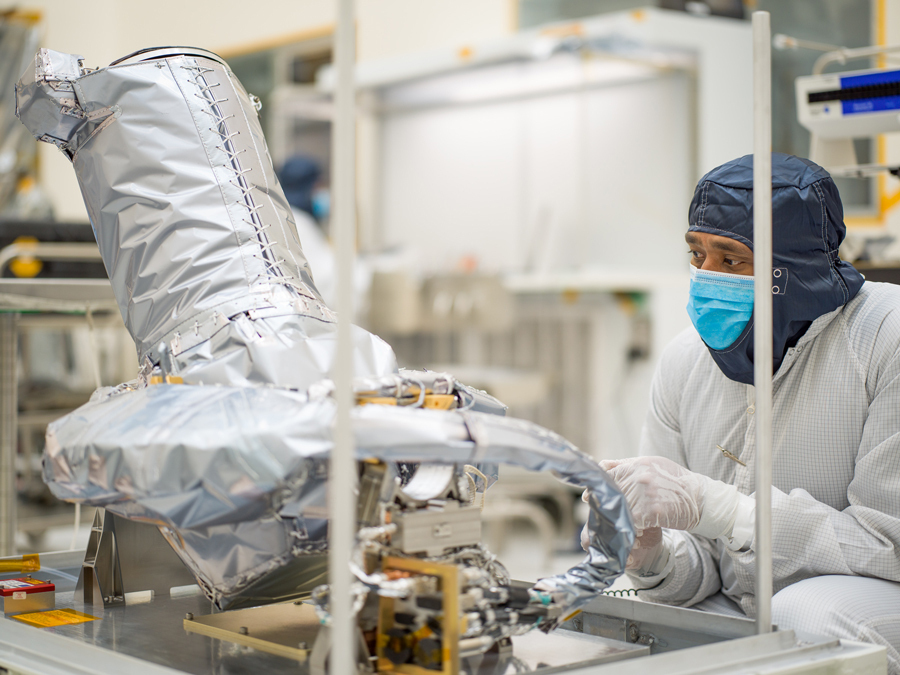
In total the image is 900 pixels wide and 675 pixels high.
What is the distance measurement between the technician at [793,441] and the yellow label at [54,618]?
2.42ft

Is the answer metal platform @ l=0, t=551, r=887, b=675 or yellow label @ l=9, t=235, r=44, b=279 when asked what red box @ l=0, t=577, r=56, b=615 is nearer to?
metal platform @ l=0, t=551, r=887, b=675

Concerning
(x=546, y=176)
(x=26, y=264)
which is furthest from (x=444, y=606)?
(x=546, y=176)

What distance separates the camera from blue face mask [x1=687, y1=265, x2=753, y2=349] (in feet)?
5.04

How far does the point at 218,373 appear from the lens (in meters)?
1.25

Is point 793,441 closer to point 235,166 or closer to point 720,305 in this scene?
point 720,305

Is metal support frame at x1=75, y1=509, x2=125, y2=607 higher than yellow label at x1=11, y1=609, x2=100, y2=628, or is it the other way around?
metal support frame at x1=75, y1=509, x2=125, y2=607

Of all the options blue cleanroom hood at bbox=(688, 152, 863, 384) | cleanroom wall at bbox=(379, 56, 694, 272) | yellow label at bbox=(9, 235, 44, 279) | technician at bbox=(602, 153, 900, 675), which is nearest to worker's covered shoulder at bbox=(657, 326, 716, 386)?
technician at bbox=(602, 153, 900, 675)

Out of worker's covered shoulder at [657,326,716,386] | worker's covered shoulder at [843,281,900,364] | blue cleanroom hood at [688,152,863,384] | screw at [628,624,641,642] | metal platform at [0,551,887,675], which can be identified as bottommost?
screw at [628,624,641,642]

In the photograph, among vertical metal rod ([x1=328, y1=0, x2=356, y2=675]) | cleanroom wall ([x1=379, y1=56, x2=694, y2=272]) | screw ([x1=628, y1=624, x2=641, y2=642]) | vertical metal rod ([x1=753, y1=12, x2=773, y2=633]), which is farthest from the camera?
cleanroom wall ([x1=379, y1=56, x2=694, y2=272])

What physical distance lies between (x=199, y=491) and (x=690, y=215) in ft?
3.16

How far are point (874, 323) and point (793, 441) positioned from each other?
22cm

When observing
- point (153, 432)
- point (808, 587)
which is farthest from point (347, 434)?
point (808, 587)

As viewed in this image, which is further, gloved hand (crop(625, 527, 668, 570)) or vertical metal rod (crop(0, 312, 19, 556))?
vertical metal rod (crop(0, 312, 19, 556))

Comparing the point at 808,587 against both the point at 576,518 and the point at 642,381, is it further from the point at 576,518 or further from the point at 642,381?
the point at 576,518
